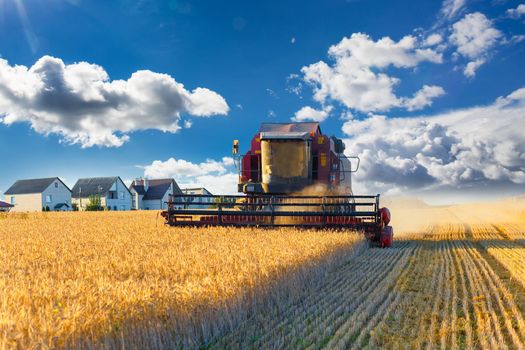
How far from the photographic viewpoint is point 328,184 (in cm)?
1342

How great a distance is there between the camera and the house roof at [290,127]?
13836mm

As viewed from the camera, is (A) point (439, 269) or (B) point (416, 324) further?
(A) point (439, 269)

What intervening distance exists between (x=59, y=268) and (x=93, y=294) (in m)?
2.24

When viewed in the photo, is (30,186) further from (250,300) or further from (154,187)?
(250,300)

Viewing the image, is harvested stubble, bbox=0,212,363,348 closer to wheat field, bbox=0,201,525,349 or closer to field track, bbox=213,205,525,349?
wheat field, bbox=0,201,525,349

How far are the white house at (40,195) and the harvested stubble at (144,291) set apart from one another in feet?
177

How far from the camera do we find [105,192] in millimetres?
59906

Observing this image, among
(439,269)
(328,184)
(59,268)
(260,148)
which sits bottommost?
(439,269)

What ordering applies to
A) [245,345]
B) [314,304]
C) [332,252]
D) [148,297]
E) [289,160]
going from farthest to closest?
[289,160] < [332,252] < [314,304] < [245,345] < [148,297]

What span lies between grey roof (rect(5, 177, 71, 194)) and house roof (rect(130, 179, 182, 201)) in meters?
11.3

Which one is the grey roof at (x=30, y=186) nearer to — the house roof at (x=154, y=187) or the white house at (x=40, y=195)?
the white house at (x=40, y=195)

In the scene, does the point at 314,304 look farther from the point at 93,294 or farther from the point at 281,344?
the point at 93,294

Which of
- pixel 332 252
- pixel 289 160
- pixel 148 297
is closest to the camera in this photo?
pixel 148 297

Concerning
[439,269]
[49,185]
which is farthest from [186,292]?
[49,185]
